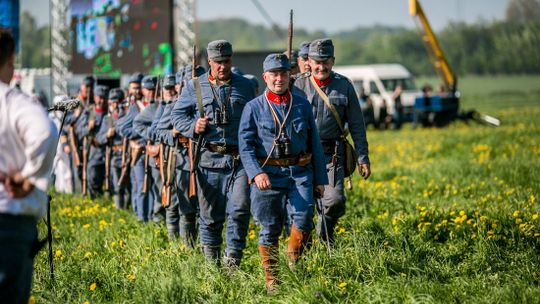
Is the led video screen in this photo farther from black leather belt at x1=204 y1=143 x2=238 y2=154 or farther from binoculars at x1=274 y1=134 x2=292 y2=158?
binoculars at x1=274 y1=134 x2=292 y2=158

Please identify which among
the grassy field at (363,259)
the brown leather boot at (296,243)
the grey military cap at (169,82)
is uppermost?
the grey military cap at (169,82)

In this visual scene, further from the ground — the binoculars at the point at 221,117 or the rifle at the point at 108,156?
the binoculars at the point at 221,117

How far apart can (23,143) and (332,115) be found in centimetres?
447

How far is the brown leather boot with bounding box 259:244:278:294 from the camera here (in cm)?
691

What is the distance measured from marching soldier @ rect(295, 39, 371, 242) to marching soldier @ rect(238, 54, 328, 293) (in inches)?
50.5

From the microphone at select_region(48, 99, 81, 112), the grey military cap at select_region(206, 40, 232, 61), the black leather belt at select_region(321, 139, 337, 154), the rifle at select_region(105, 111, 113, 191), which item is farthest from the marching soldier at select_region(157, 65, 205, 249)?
the rifle at select_region(105, 111, 113, 191)

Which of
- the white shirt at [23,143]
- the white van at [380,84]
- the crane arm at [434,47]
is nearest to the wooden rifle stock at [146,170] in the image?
the white shirt at [23,143]

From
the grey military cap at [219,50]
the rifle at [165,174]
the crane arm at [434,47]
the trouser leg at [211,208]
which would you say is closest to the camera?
the grey military cap at [219,50]

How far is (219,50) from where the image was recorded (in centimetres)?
790

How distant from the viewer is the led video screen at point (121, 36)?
64.1 feet

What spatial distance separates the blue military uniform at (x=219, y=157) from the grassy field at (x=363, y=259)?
36 cm

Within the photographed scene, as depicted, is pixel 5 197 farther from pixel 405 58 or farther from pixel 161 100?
pixel 405 58

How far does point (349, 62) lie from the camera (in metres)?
112

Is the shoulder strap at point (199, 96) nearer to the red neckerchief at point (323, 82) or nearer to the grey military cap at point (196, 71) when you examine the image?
the grey military cap at point (196, 71)
